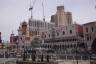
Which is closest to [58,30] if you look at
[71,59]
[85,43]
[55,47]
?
[55,47]

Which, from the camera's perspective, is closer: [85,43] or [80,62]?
[80,62]

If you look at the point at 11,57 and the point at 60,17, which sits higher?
the point at 60,17

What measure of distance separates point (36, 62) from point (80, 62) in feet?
32.1

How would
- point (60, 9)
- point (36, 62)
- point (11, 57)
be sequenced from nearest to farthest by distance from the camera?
point (36, 62), point (11, 57), point (60, 9)

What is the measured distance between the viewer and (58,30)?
3378 inches

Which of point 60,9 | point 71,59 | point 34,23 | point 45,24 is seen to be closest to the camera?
point 71,59

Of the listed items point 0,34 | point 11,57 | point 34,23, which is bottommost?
point 11,57

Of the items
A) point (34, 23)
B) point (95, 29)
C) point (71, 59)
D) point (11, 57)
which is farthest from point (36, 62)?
point (34, 23)

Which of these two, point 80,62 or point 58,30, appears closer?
point 80,62

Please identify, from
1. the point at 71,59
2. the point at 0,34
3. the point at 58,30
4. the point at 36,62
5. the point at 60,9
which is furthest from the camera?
the point at 60,9

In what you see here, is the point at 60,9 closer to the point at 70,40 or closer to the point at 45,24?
the point at 45,24

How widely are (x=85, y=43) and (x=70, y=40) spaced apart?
834 cm

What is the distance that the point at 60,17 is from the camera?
145 metres

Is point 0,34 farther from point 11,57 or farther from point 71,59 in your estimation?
point 71,59
